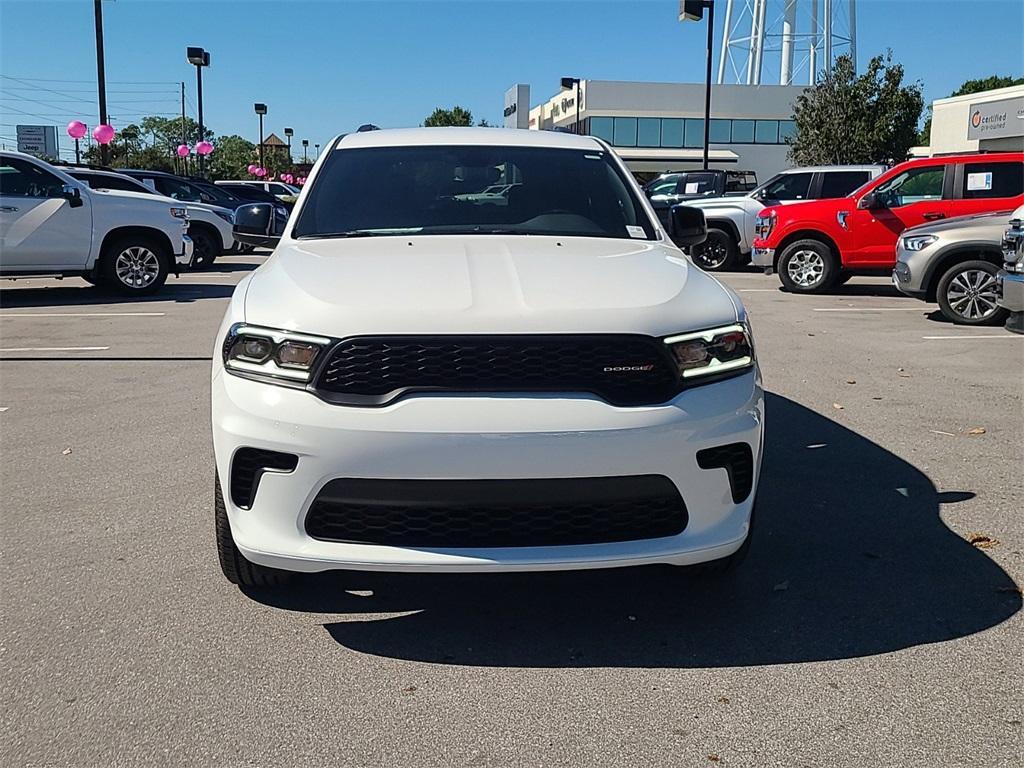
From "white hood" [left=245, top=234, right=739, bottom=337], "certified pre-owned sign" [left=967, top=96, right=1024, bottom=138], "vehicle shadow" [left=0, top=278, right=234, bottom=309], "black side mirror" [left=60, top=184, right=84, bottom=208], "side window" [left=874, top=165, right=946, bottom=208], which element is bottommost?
"vehicle shadow" [left=0, top=278, right=234, bottom=309]

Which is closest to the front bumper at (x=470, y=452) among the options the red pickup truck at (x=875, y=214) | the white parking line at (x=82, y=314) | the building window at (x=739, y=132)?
the white parking line at (x=82, y=314)

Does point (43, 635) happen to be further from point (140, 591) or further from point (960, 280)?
point (960, 280)

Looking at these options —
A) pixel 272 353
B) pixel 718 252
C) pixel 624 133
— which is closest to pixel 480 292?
pixel 272 353

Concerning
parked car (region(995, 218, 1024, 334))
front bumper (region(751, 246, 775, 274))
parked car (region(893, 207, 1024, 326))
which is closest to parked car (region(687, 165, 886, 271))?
front bumper (region(751, 246, 775, 274))

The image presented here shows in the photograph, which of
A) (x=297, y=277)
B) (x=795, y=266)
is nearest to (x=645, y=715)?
(x=297, y=277)

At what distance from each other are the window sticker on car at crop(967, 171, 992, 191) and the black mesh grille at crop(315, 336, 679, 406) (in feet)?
39.8

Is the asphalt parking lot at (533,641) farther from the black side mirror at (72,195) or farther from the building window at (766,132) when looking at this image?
the building window at (766,132)

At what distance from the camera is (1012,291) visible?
7.91 m

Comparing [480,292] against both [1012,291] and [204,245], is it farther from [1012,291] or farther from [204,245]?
[204,245]

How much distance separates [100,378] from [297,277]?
4987 millimetres

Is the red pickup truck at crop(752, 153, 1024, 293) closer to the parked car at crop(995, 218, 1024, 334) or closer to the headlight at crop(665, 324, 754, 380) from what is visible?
the parked car at crop(995, 218, 1024, 334)

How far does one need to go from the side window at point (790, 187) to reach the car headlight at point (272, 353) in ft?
48.2

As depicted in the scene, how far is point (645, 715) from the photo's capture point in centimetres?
294

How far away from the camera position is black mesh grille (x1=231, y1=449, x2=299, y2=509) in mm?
3084
